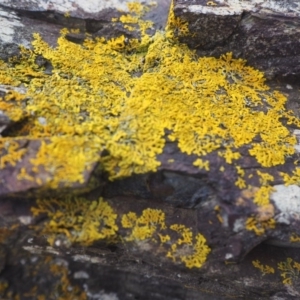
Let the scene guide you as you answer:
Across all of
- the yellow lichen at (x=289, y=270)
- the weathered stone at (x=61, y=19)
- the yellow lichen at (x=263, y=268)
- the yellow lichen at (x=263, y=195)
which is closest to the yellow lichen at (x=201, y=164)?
the yellow lichen at (x=263, y=195)

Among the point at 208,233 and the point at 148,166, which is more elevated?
the point at 148,166

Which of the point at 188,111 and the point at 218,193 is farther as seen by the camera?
the point at 188,111

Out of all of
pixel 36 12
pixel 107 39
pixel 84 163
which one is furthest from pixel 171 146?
pixel 36 12

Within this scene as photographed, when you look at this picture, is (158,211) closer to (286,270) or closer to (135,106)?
(135,106)

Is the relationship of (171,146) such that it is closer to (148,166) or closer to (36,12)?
(148,166)

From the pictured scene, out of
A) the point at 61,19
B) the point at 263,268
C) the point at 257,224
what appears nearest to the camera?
the point at 257,224

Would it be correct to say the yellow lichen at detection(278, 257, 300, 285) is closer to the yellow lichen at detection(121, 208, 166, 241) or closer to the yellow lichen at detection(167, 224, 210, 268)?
the yellow lichen at detection(167, 224, 210, 268)

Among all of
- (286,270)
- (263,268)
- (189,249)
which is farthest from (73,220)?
(286,270)
